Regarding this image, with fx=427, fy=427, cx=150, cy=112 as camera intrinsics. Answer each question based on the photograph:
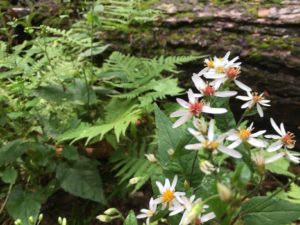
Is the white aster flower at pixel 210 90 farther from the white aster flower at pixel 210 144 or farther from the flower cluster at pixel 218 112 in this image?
the white aster flower at pixel 210 144

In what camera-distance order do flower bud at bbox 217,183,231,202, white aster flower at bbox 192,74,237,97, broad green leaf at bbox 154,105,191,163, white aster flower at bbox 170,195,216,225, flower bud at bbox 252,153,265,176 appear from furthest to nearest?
broad green leaf at bbox 154,105,191,163 → white aster flower at bbox 192,74,237,97 → white aster flower at bbox 170,195,216,225 → flower bud at bbox 252,153,265,176 → flower bud at bbox 217,183,231,202

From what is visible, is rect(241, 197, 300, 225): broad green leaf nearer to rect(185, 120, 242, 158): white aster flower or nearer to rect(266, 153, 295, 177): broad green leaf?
rect(185, 120, 242, 158): white aster flower

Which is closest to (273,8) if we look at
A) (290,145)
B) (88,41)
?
(88,41)

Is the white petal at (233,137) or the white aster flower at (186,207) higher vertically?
the white petal at (233,137)

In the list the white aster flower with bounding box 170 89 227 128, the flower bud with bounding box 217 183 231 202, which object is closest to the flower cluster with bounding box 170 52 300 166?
the white aster flower with bounding box 170 89 227 128

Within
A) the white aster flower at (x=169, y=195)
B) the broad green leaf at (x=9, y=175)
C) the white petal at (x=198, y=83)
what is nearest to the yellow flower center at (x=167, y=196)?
the white aster flower at (x=169, y=195)

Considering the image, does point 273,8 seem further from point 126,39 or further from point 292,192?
point 292,192
